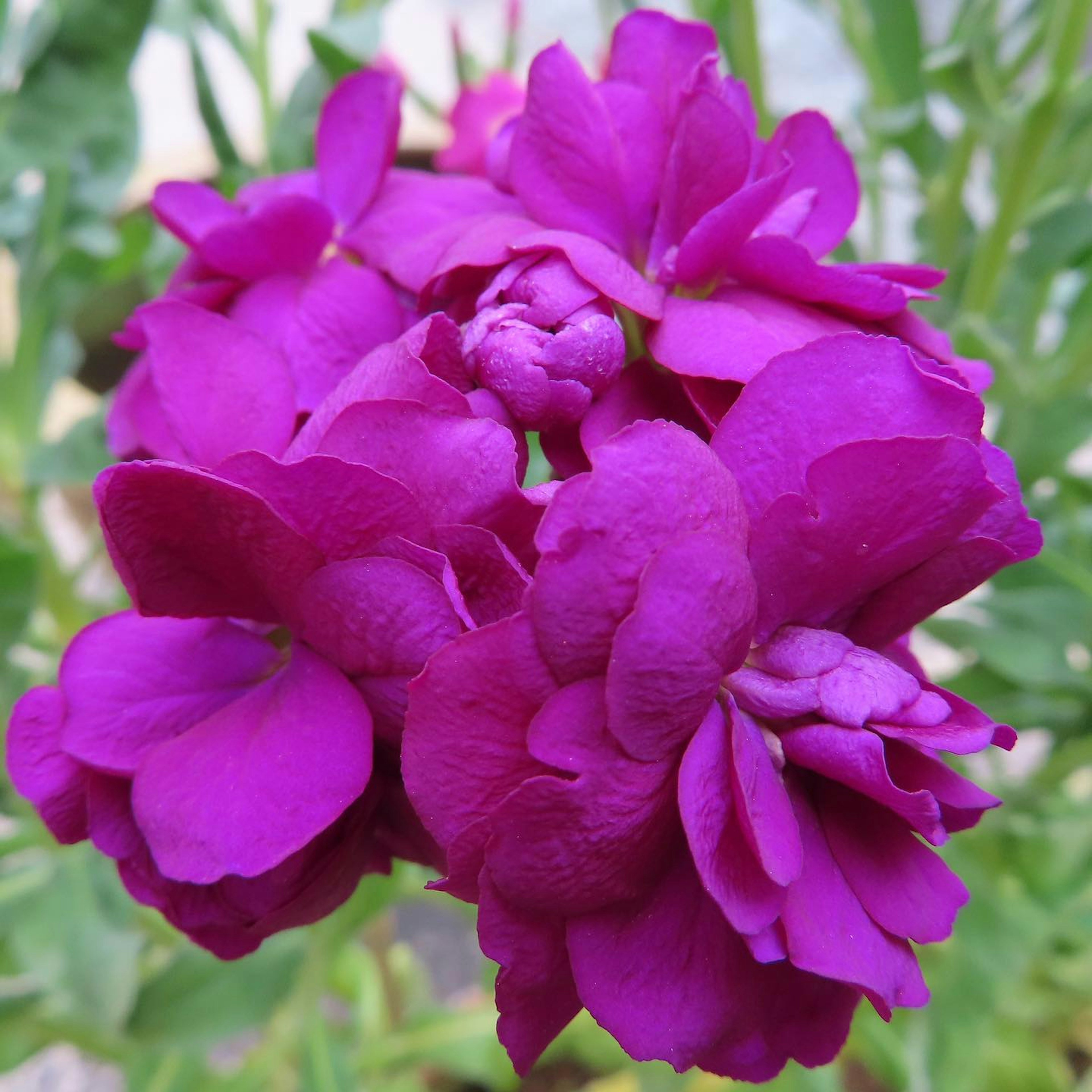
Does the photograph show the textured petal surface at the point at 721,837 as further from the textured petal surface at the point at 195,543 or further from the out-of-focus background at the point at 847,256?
the out-of-focus background at the point at 847,256

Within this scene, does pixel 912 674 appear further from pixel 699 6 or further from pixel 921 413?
pixel 699 6

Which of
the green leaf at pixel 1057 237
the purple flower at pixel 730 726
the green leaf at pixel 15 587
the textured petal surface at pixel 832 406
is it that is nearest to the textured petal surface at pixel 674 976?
the purple flower at pixel 730 726

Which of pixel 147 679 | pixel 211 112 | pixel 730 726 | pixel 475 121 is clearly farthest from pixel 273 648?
pixel 211 112

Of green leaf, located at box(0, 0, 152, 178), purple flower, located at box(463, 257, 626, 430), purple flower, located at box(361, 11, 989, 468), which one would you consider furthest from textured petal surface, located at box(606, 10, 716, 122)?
green leaf, located at box(0, 0, 152, 178)

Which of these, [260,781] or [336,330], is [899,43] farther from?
[260,781]

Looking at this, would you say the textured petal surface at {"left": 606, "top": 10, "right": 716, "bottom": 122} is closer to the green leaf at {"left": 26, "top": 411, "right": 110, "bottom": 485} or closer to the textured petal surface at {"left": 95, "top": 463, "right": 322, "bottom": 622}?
the textured petal surface at {"left": 95, "top": 463, "right": 322, "bottom": 622}
